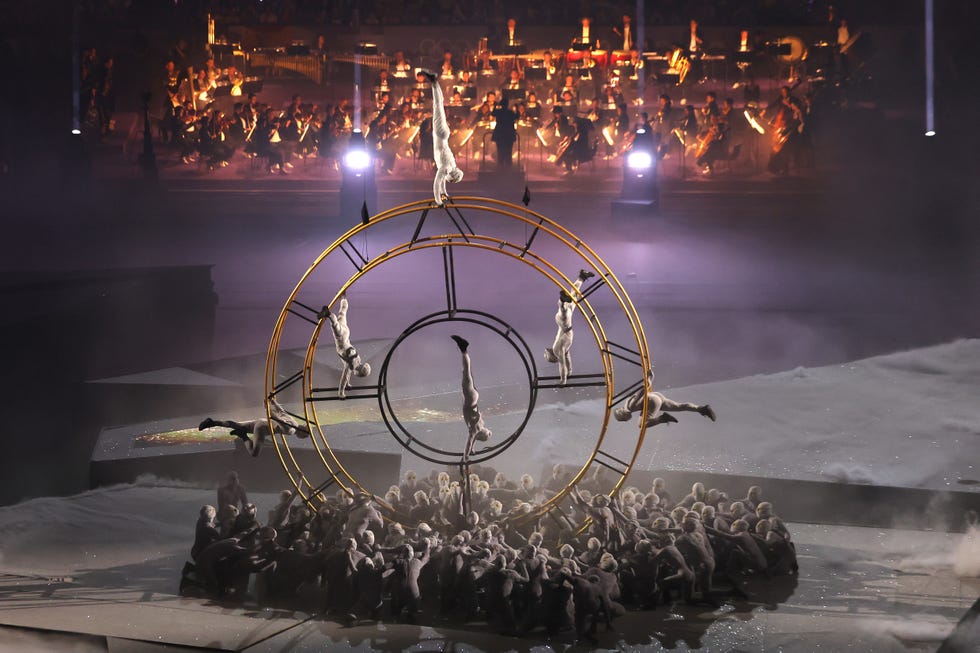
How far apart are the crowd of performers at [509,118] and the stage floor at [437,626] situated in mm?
8987

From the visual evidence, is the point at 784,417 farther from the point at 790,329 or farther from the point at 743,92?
the point at 743,92

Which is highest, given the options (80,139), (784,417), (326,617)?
(80,139)

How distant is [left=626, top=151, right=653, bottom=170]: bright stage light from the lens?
14652 millimetres

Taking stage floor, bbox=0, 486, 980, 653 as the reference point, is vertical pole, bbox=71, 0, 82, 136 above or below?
above

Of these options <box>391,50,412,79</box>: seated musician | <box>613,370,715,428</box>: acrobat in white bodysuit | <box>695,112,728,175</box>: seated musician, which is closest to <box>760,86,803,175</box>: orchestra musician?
<box>695,112,728,175</box>: seated musician

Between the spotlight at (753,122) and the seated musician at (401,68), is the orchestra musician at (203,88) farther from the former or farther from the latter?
the spotlight at (753,122)

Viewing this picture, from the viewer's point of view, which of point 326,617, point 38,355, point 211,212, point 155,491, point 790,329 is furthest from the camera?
point 211,212

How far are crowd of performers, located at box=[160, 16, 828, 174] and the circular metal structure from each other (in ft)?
6.17

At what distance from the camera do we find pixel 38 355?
12.0 m

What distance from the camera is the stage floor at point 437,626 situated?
625cm

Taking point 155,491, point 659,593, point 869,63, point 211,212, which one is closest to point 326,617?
point 659,593

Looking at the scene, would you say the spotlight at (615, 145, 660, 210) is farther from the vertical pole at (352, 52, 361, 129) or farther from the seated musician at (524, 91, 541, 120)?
the vertical pole at (352, 52, 361, 129)

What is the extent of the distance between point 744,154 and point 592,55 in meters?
2.76

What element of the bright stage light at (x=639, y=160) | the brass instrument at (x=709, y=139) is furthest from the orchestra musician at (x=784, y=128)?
the bright stage light at (x=639, y=160)
